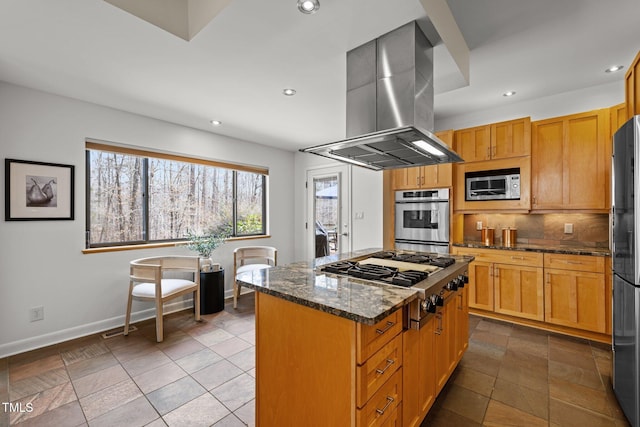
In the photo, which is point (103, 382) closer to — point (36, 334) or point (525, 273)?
point (36, 334)

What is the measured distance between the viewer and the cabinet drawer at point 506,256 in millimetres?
2999

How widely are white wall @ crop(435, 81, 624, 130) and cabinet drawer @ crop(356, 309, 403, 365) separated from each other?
322 centimetres

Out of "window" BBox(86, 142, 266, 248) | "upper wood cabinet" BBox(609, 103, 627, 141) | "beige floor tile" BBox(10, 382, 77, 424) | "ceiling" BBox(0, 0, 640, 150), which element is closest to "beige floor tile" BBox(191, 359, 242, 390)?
"beige floor tile" BBox(10, 382, 77, 424)

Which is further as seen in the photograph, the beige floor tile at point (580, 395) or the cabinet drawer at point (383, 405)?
the beige floor tile at point (580, 395)

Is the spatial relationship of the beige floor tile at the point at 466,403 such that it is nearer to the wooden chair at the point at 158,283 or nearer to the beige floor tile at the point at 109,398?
the beige floor tile at the point at 109,398

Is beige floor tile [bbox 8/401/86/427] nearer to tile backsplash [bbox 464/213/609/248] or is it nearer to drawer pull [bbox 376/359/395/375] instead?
drawer pull [bbox 376/359/395/375]

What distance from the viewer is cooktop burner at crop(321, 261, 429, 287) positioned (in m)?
1.54

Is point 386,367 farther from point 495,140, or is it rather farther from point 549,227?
point 549,227

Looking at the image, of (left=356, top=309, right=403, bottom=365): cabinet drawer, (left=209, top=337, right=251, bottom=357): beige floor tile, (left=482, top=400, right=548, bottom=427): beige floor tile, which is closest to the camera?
(left=356, top=309, right=403, bottom=365): cabinet drawer

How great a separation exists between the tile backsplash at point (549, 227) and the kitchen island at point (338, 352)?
2.48m

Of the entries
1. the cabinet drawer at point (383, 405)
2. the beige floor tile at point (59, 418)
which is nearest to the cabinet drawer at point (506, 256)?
the cabinet drawer at point (383, 405)

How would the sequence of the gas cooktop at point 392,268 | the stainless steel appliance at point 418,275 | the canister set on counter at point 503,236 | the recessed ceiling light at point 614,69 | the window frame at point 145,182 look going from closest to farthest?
1. the stainless steel appliance at point 418,275
2. the gas cooktop at point 392,268
3. the recessed ceiling light at point 614,69
4. the window frame at point 145,182
5. the canister set on counter at point 503,236

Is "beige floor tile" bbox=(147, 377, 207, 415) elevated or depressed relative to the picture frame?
depressed

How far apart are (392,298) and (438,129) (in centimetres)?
336
